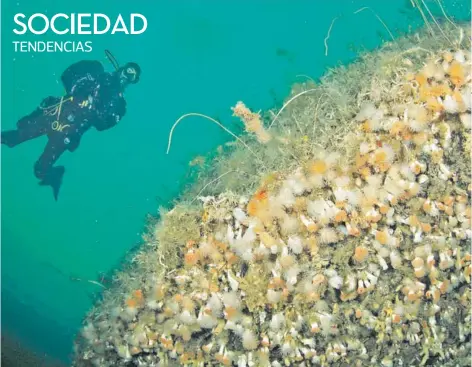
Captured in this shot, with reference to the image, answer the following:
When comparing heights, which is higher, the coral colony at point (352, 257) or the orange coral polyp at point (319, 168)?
the orange coral polyp at point (319, 168)

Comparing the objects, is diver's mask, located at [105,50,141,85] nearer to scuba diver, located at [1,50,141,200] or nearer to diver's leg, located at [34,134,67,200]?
scuba diver, located at [1,50,141,200]

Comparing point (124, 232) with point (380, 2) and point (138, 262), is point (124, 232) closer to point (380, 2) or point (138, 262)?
point (138, 262)

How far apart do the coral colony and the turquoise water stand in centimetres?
108

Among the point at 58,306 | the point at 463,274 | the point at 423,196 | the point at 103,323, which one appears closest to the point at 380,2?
the point at 423,196

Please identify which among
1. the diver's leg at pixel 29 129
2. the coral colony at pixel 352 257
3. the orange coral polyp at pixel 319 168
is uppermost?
the diver's leg at pixel 29 129

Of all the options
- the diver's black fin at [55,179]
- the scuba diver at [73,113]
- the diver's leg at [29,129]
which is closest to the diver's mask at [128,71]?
the scuba diver at [73,113]

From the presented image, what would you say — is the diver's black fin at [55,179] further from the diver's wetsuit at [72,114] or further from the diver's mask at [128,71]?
the diver's mask at [128,71]

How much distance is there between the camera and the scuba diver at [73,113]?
14.5ft

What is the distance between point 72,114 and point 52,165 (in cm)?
56

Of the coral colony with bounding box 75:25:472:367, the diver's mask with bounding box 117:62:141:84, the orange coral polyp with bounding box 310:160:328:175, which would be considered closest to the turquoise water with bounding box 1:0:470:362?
the diver's mask with bounding box 117:62:141:84

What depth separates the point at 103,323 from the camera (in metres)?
3.68

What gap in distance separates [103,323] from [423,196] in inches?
108

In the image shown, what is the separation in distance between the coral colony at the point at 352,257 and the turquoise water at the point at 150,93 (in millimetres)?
1083

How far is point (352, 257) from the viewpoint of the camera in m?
3.05
